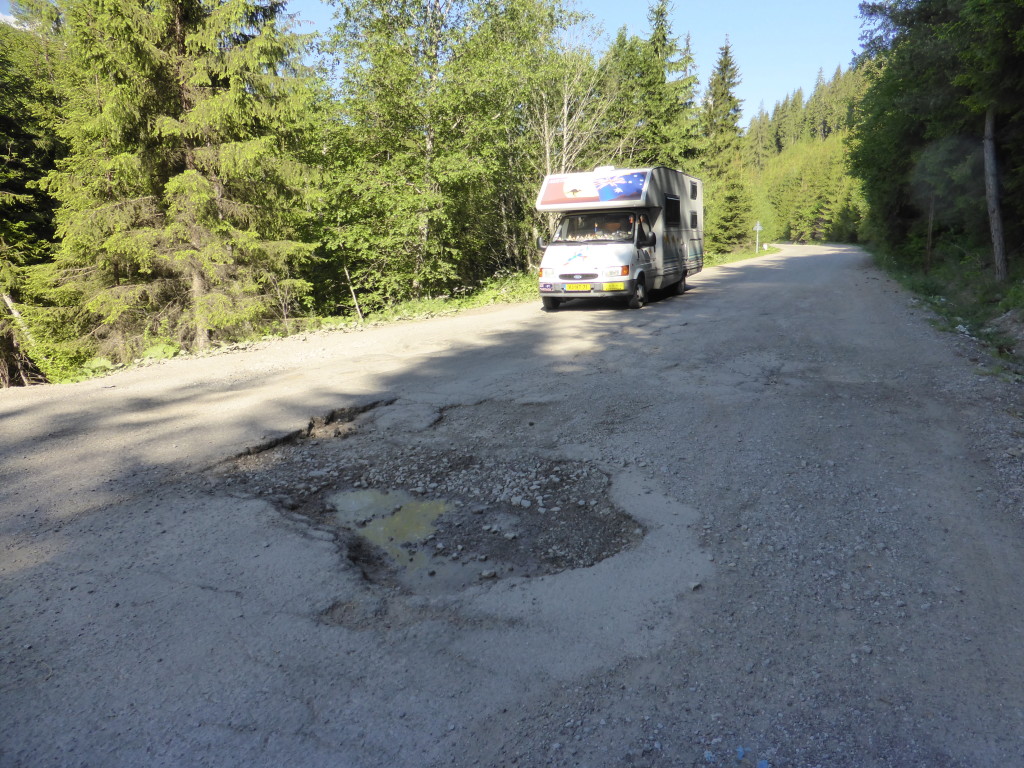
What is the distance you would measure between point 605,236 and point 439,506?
33.8 feet

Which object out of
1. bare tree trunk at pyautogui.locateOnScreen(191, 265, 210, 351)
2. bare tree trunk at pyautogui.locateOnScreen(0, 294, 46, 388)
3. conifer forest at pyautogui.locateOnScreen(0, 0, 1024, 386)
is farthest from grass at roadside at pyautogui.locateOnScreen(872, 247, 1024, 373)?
bare tree trunk at pyautogui.locateOnScreen(0, 294, 46, 388)

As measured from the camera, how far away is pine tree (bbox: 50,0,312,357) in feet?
40.9

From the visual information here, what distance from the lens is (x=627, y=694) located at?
241 cm

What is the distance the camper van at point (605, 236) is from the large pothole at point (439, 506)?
8475mm

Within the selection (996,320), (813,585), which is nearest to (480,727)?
(813,585)

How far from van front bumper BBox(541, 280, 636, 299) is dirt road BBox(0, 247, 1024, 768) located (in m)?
6.35

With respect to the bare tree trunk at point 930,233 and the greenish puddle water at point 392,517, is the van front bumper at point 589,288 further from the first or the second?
the bare tree trunk at point 930,233

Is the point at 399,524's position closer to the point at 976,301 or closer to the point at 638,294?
the point at 638,294

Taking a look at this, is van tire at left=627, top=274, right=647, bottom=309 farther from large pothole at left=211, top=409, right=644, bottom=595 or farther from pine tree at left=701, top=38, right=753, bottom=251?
pine tree at left=701, top=38, right=753, bottom=251

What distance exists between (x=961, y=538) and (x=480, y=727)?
3036 millimetres

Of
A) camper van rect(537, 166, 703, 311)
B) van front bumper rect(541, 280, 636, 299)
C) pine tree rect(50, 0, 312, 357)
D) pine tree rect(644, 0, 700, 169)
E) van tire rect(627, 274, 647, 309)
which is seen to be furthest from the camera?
pine tree rect(644, 0, 700, 169)

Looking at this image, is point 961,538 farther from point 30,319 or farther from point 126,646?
point 30,319

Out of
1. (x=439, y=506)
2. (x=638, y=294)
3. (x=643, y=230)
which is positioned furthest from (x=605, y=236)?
(x=439, y=506)

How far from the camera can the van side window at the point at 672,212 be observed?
47.3 ft
